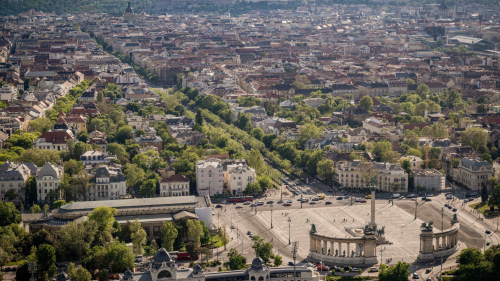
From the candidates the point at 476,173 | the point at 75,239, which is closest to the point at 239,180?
the point at 476,173

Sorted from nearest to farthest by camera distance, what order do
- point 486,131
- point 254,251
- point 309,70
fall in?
1. point 254,251
2. point 486,131
3. point 309,70

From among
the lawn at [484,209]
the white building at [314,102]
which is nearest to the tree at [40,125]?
the white building at [314,102]

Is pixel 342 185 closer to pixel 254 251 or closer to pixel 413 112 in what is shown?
pixel 254 251

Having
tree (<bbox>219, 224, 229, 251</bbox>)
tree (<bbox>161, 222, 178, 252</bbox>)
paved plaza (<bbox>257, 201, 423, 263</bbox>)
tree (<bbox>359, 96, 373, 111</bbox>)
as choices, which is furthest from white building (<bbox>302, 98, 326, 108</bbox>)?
tree (<bbox>161, 222, 178, 252</bbox>)

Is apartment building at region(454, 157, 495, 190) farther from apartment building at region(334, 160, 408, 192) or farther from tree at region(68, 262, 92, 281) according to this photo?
tree at region(68, 262, 92, 281)

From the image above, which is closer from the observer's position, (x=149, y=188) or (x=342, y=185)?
(x=149, y=188)

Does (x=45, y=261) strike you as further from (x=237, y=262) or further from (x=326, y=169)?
(x=326, y=169)

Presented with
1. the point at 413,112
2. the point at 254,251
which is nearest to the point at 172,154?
the point at 254,251
